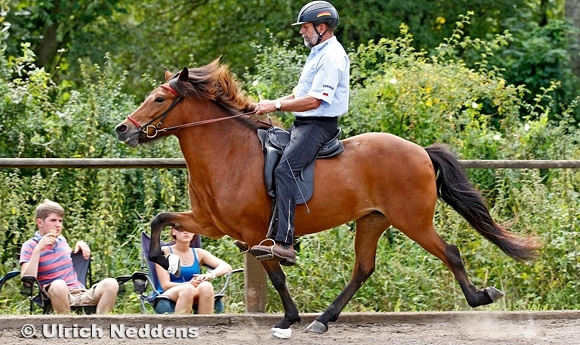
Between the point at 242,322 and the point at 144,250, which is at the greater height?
the point at 144,250

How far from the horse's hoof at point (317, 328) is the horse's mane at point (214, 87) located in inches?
65.8

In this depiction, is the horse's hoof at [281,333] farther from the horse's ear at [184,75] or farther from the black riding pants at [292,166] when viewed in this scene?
the horse's ear at [184,75]

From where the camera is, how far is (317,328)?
6918mm

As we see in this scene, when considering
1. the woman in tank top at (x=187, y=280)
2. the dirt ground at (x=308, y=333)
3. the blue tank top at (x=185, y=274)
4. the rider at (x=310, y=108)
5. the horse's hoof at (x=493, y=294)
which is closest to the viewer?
the rider at (x=310, y=108)

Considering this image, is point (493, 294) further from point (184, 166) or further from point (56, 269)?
point (56, 269)

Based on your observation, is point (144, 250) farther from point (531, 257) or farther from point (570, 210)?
point (570, 210)

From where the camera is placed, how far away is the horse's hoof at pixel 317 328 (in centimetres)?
691

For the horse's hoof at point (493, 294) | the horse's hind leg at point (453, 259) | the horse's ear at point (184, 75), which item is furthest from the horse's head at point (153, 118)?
the horse's hoof at point (493, 294)

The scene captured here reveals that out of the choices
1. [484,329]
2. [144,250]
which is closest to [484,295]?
[484,329]

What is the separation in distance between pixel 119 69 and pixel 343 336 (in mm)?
13493

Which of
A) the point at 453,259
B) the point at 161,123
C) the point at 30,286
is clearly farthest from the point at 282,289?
the point at 30,286

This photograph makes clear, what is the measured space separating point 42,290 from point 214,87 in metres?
2.08

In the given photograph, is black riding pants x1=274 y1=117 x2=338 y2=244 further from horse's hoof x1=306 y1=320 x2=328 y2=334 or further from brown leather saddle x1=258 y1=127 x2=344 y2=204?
horse's hoof x1=306 y1=320 x2=328 y2=334

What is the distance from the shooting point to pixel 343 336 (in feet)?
22.9
